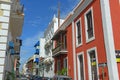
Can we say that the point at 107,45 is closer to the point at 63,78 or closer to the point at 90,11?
the point at 90,11

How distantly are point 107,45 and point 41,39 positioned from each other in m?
37.4

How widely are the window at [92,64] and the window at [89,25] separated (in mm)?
1147

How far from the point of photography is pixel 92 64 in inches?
642

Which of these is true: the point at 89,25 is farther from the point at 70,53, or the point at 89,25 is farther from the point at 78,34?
the point at 70,53

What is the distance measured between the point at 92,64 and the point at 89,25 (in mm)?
3641

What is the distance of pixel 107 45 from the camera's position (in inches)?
538

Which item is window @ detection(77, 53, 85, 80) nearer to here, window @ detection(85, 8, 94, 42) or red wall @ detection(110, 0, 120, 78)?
window @ detection(85, 8, 94, 42)

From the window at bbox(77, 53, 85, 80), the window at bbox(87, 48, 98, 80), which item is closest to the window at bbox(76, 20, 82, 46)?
the window at bbox(77, 53, 85, 80)

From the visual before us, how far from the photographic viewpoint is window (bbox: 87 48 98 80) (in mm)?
15859

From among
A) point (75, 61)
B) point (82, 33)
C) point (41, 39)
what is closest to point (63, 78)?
point (75, 61)

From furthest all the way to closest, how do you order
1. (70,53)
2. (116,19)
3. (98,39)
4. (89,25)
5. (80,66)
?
(70,53) < (80,66) < (89,25) < (98,39) < (116,19)

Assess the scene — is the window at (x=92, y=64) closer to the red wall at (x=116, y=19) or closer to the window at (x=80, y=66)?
the window at (x=80, y=66)

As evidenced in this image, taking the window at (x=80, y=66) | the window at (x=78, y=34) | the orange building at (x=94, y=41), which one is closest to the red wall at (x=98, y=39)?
the orange building at (x=94, y=41)

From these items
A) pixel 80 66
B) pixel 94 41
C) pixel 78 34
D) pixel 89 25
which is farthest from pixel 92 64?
pixel 78 34
